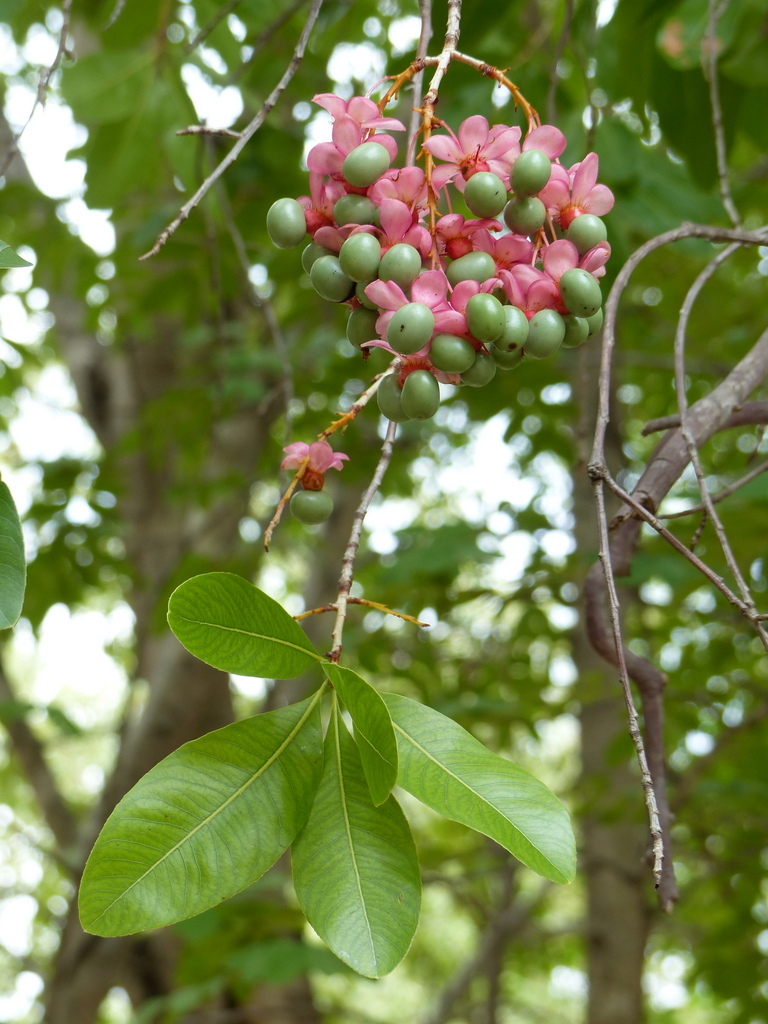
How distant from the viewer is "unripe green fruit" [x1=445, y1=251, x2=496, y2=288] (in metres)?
0.76

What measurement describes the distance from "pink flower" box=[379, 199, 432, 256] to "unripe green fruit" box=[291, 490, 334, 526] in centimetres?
24

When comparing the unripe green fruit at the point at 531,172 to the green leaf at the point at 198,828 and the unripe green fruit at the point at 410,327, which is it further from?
the green leaf at the point at 198,828

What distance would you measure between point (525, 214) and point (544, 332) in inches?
4.2

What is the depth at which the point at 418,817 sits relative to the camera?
6902 mm

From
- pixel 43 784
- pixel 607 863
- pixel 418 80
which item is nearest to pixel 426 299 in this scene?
pixel 418 80

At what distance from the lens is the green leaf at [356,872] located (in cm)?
66

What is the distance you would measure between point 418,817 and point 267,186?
222 inches

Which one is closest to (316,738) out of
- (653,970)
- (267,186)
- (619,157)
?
(619,157)

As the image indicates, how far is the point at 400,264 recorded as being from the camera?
2.42 feet

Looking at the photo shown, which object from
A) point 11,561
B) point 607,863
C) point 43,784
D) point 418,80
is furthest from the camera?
point 43,784

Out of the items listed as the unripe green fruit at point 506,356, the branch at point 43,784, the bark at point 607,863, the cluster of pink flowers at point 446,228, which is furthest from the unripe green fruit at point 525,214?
the branch at point 43,784

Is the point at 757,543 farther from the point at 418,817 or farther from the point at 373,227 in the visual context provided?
the point at 418,817

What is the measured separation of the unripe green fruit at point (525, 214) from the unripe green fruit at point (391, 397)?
0.17 meters

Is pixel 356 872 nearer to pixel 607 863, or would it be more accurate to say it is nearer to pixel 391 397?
pixel 391 397
